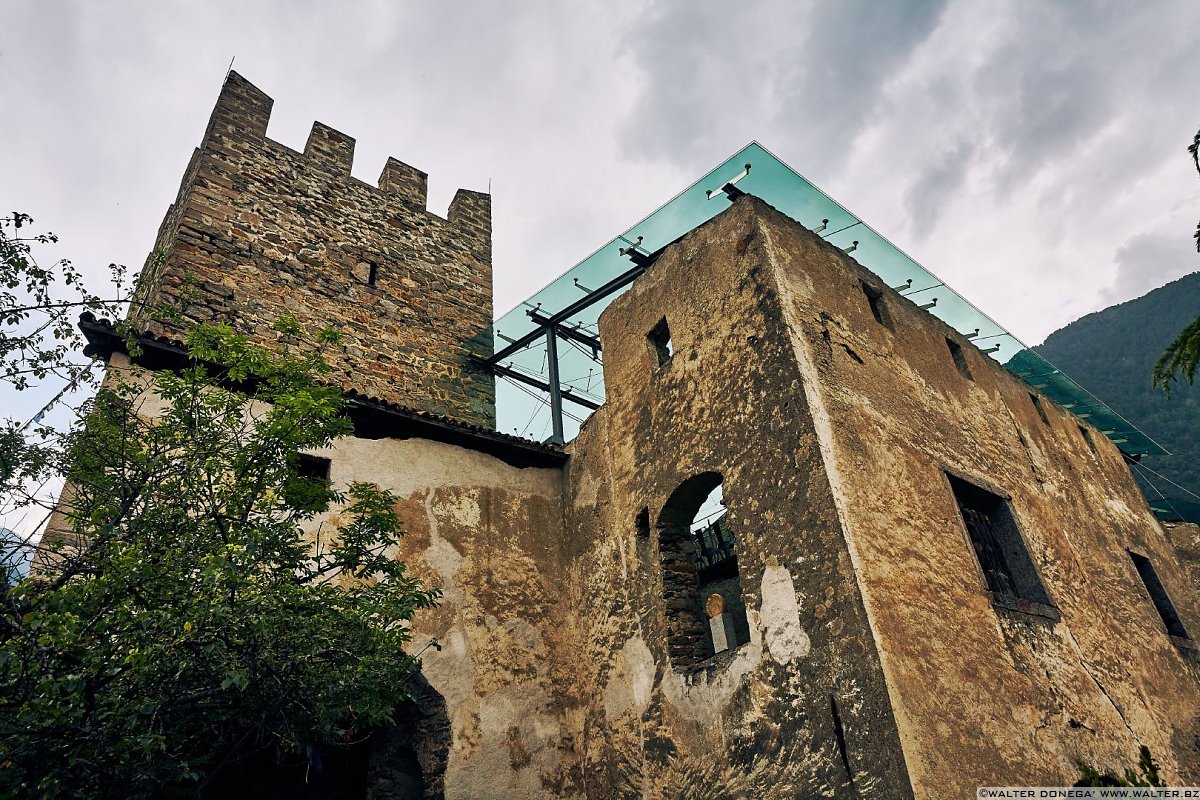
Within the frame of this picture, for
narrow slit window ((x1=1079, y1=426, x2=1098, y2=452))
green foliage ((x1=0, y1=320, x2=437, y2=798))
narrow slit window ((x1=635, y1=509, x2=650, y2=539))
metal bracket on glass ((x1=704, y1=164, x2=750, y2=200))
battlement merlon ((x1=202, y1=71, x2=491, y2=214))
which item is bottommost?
green foliage ((x1=0, y1=320, x2=437, y2=798))

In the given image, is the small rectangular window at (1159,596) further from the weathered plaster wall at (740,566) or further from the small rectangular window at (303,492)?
the small rectangular window at (303,492)

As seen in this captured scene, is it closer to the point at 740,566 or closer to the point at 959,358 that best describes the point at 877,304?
the point at 959,358

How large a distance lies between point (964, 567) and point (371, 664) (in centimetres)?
447

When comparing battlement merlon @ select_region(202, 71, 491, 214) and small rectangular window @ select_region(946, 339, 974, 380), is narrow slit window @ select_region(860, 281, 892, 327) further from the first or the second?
battlement merlon @ select_region(202, 71, 491, 214)

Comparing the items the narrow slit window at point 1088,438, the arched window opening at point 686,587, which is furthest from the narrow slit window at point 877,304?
the narrow slit window at point 1088,438

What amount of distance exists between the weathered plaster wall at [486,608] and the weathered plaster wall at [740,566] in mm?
296

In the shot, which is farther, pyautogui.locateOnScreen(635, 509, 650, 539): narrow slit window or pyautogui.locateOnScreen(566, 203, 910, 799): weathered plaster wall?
pyautogui.locateOnScreen(635, 509, 650, 539): narrow slit window

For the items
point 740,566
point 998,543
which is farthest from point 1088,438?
point 740,566

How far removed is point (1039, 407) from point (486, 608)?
7939mm

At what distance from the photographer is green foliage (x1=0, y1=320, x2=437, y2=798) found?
3.47m

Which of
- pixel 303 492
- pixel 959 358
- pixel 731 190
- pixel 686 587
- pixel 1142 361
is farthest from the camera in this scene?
pixel 1142 361

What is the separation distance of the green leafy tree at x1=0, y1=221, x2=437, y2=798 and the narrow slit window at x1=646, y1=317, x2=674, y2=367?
368 centimetres

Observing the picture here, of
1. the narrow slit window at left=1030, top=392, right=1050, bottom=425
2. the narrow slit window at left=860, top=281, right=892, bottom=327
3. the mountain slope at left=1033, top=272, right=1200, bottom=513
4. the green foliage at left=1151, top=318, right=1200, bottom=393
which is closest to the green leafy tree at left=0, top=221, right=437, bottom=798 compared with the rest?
the green foliage at left=1151, top=318, right=1200, bottom=393

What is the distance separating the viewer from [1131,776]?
5.68 meters
